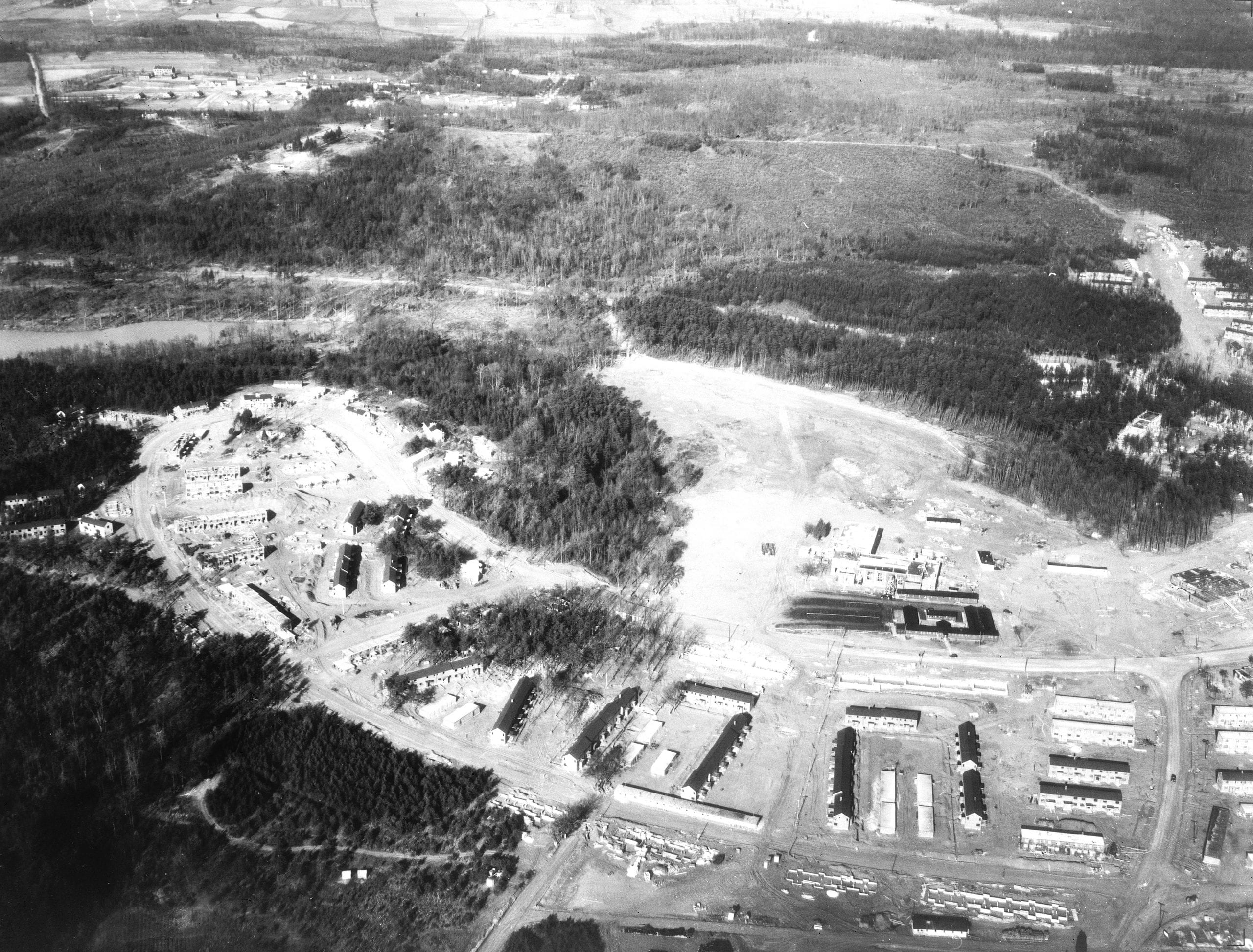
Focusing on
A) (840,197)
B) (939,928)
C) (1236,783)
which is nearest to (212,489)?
(939,928)

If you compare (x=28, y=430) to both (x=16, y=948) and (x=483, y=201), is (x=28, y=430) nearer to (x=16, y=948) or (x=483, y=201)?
(x=16, y=948)

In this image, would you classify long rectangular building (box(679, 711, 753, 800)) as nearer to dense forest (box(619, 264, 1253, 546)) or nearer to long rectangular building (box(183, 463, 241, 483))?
→ dense forest (box(619, 264, 1253, 546))

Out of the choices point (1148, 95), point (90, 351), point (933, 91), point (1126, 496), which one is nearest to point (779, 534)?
point (1126, 496)

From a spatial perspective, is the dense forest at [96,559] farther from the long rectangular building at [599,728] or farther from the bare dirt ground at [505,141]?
the bare dirt ground at [505,141]

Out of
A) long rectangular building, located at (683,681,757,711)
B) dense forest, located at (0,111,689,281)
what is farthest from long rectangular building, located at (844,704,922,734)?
dense forest, located at (0,111,689,281)

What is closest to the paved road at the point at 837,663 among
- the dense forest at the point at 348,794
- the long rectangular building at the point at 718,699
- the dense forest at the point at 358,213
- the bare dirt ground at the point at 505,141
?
the dense forest at the point at 348,794

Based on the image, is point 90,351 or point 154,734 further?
point 90,351
